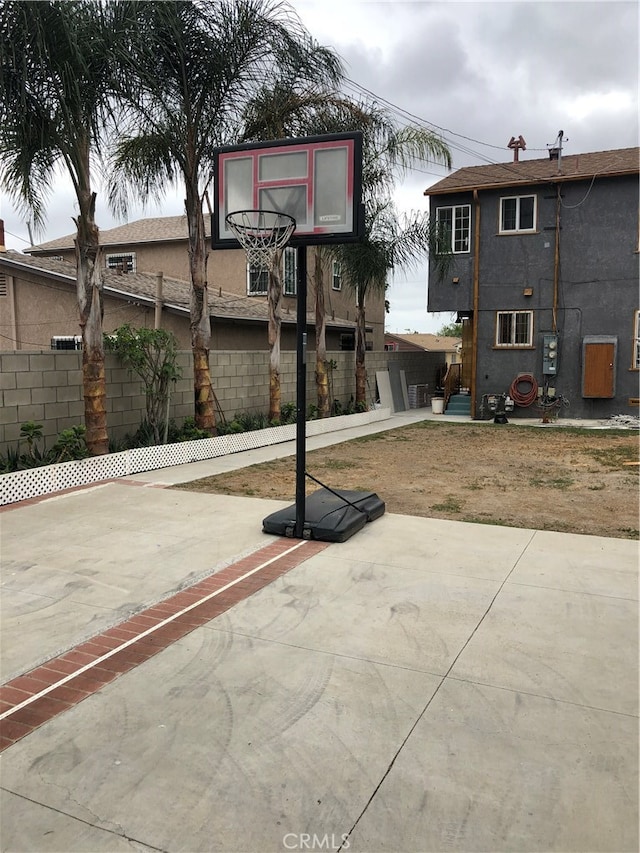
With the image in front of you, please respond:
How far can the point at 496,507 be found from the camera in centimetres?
756

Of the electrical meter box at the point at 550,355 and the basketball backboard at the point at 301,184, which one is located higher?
the basketball backboard at the point at 301,184

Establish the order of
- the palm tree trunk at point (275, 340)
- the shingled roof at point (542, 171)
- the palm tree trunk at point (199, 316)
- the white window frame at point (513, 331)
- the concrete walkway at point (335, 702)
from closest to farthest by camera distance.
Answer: the concrete walkway at point (335, 702) → the palm tree trunk at point (199, 316) → the palm tree trunk at point (275, 340) → the shingled roof at point (542, 171) → the white window frame at point (513, 331)

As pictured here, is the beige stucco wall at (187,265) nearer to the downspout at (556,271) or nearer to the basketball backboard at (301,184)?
the downspout at (556,271)

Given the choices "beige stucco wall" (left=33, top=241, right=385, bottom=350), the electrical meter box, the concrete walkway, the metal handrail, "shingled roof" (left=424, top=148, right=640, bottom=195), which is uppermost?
"shingled roof" (left=424, top=148, right=640, bottom=195)

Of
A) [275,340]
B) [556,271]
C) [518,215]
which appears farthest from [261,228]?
[518,215]

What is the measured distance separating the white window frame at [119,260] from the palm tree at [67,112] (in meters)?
13.0

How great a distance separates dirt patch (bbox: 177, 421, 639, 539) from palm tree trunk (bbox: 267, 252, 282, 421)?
1.71 m

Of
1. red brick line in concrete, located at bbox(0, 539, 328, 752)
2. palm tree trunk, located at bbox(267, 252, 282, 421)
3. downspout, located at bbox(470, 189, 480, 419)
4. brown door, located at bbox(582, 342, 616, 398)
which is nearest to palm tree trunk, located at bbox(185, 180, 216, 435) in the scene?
palm tree trunk, located at bbox(267, 252, 282, 421)

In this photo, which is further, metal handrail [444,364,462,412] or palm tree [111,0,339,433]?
metal handrail [444,364,462,412]

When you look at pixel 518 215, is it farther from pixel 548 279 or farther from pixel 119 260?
pixel 119 260

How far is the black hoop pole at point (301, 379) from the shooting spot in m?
5.88

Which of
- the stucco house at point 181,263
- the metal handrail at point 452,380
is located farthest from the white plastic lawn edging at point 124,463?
the metal handrail at point 452,380

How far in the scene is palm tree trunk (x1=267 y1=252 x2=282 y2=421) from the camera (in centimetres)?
1309

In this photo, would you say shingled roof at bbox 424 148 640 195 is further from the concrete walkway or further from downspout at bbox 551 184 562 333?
the concrete walkway
